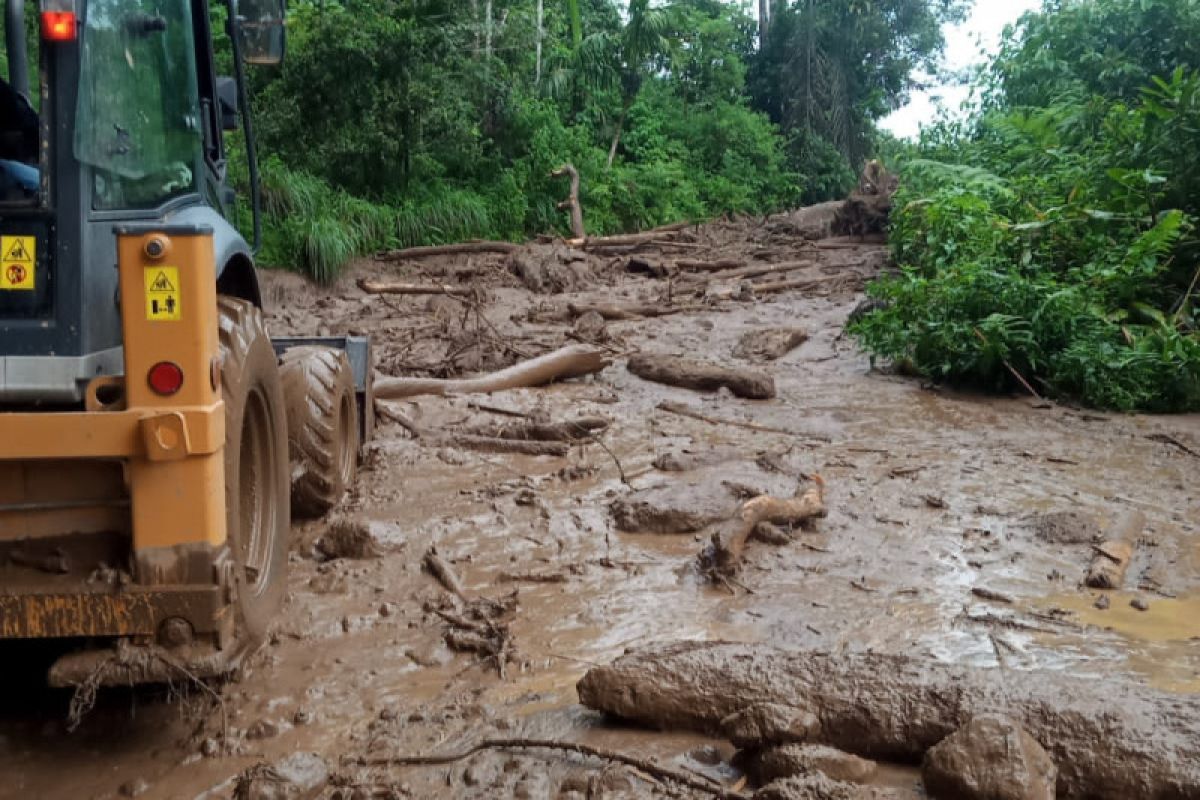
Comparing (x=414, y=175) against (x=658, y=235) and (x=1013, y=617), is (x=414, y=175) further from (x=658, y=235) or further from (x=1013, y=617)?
(x=1013, y=617)

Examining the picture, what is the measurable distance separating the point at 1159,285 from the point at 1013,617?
6119 millimetres

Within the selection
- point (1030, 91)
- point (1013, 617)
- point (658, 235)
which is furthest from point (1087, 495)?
point (658, 235)

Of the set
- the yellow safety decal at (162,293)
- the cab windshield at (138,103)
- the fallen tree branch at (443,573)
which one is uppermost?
the cab windshield at (138,103)

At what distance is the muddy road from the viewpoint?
10.00 feet

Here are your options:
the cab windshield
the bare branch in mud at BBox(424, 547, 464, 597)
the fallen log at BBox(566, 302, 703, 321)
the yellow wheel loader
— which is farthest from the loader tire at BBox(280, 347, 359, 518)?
the fallen log at BBox(566, 302, 703, 321)

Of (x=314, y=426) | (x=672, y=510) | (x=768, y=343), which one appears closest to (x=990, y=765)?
(x=672, y=510)

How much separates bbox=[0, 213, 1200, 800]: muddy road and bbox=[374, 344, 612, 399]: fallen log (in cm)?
16

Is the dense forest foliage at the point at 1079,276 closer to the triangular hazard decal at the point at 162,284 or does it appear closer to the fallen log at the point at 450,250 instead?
the fallen log at the point at 450,250

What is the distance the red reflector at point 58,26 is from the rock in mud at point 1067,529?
4535 millimetres

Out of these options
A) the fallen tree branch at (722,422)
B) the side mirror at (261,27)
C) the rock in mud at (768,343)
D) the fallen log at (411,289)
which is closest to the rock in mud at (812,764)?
the side mirror at (261,27)

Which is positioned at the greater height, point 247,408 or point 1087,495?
point 247,408

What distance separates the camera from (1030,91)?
15.2 metres

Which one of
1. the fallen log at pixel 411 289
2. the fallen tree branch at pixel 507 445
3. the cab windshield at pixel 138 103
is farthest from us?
the fallen log at pixel 411 289

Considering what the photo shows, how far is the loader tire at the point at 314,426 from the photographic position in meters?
4.88
